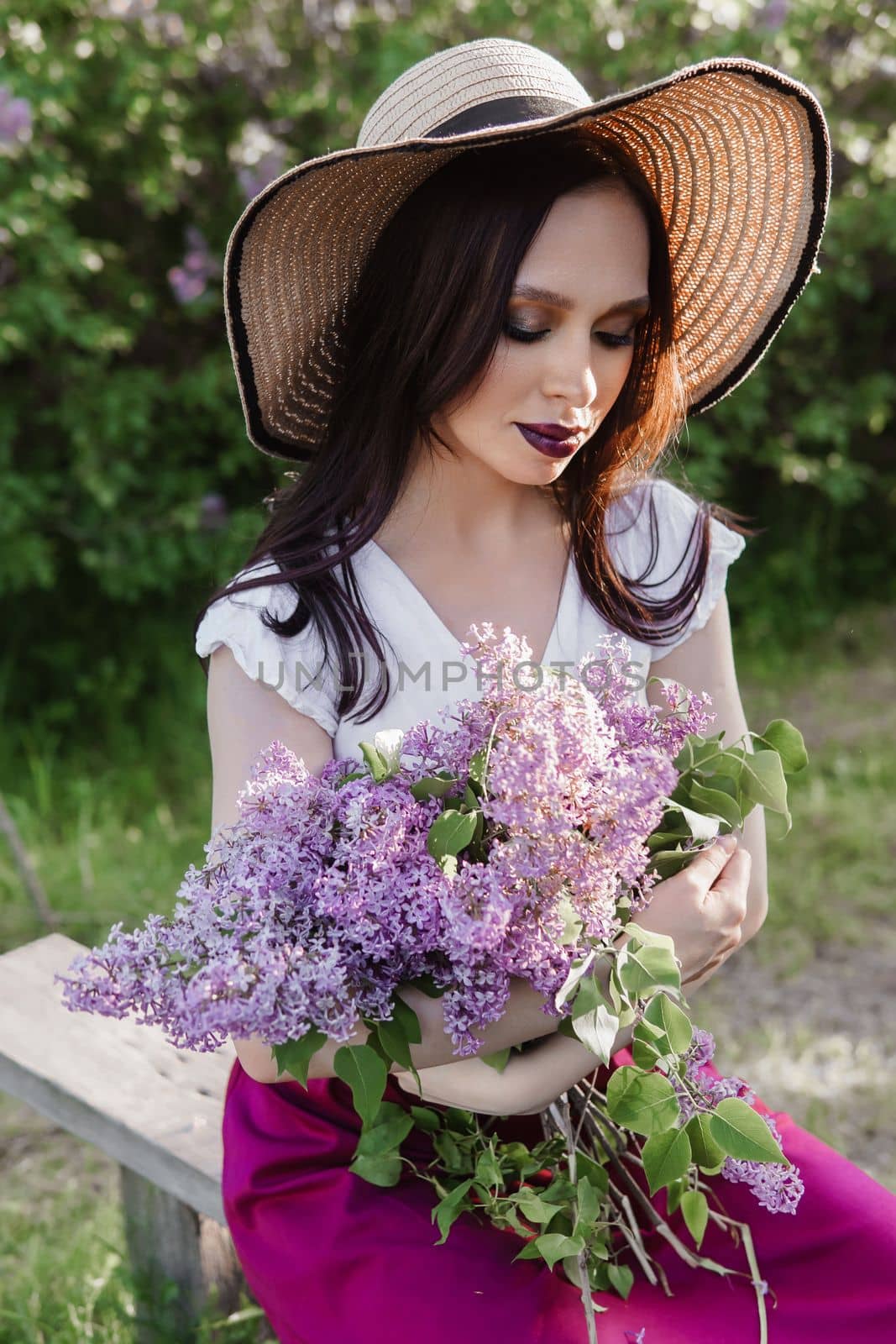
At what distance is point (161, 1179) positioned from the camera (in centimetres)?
210

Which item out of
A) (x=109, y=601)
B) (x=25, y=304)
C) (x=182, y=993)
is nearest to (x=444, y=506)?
(x=182, y=993)

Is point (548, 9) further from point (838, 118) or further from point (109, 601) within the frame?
point (109, 601)

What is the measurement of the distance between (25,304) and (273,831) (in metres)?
2.88

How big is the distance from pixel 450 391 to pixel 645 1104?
Result: 90cm

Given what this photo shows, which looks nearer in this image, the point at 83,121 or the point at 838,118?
the point at 83,121

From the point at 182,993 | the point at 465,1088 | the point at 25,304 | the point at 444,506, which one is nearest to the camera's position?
the point at 182,993

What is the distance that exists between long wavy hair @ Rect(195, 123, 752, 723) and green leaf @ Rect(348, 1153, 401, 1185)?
0.57 metres

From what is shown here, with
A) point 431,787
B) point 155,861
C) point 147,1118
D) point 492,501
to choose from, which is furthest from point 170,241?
point 431,787

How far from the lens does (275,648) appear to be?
181cm

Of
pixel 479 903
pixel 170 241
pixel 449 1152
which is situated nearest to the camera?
pixel 479 903

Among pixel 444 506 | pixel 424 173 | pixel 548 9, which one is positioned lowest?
pixel 444 506

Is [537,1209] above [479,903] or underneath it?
underneath

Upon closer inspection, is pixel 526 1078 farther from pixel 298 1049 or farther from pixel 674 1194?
pixel 298 1049

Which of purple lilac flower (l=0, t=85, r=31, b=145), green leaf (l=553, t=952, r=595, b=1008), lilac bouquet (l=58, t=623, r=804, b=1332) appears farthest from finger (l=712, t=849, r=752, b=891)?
purple lilac flower (l=0, t=85, r=31, b=145)
